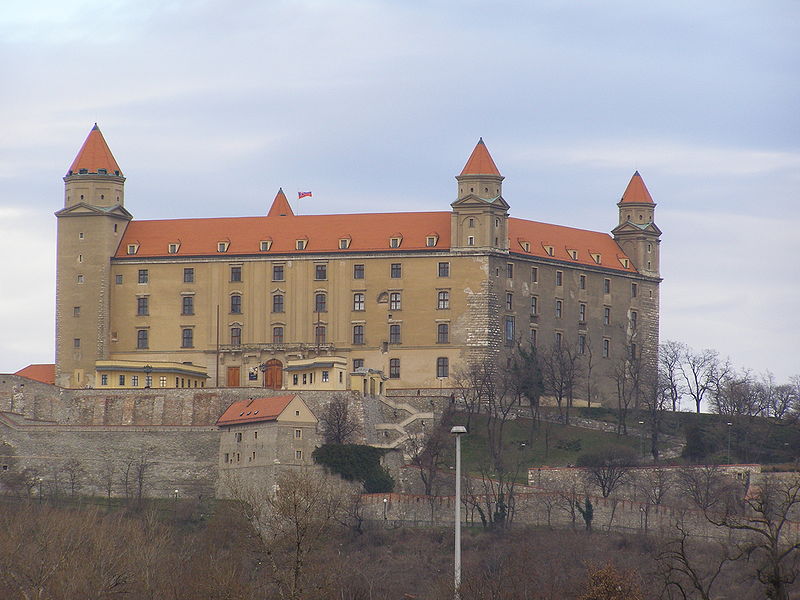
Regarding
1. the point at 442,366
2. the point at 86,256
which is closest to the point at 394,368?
the point at 442,366

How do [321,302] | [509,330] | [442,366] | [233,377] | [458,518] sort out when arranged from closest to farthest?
1. [458,518]
2. [442,366]
3. [509,330]
4. [233,377]
5. [321,302]

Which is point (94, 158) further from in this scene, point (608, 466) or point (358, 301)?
point (608, 466)

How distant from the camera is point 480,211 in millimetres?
125688

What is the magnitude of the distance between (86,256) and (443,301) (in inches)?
847

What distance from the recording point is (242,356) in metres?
127

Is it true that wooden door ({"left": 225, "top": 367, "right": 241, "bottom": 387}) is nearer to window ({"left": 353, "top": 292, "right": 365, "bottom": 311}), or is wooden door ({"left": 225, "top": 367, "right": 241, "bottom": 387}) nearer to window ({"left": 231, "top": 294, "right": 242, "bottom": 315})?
window ({"left": 231, "top": 294, "right": 242, "bottom": 315})

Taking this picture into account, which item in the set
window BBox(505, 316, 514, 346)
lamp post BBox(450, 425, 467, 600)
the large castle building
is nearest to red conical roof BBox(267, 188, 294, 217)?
the large castle building

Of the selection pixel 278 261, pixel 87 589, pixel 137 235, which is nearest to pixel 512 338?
pixel 278 261

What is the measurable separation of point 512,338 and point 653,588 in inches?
1523

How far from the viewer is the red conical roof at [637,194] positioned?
137250 mm

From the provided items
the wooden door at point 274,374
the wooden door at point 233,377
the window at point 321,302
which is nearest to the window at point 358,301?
the window at point 321,302

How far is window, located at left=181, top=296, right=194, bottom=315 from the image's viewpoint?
127812 mm

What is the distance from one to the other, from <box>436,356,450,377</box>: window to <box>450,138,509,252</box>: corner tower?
21.9 ft

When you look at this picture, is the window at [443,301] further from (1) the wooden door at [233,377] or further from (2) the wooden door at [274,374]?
(1) the wooden door at [233,377]
